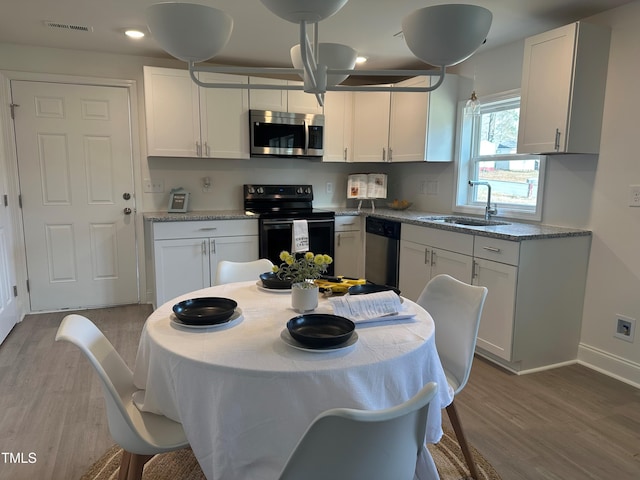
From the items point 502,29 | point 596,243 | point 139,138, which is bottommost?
point 596,243

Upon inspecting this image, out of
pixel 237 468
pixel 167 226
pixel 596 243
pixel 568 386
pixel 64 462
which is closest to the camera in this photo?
pixel 237 468

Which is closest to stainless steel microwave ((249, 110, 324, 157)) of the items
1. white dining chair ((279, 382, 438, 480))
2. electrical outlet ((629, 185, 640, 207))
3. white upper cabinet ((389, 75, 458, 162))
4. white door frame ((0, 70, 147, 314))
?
white upper cabinet ((389, 75, 458, 162))

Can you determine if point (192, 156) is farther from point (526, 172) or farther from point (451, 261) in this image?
point (526, 172)

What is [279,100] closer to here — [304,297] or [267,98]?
[267,98]

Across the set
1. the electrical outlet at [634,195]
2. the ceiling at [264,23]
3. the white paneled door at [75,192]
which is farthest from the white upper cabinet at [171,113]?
the electrical outlet at [634,195]

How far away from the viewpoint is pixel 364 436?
909mm

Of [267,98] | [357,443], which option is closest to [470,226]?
[267,98]

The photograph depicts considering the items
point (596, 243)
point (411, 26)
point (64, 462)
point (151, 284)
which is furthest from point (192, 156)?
point (596, 243)

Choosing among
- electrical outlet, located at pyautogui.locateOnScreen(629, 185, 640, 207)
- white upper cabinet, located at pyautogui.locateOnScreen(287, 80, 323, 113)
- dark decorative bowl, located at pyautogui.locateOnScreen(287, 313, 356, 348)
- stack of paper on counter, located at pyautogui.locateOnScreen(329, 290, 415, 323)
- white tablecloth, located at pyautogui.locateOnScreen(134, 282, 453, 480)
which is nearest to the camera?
white tablecloth, located at pyautogui.locateOnScreen(134, 282, 453, 480)

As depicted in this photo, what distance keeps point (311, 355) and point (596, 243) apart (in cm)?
242

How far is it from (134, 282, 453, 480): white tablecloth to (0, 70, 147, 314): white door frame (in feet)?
9.41

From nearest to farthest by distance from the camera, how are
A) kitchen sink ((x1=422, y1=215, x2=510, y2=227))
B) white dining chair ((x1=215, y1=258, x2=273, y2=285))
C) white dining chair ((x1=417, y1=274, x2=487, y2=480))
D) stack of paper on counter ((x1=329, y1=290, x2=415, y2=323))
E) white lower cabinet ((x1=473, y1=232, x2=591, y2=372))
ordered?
1. stack of paper on counter ((x1=329, y1=290, x2=415, y2=323))
2. white dining chair ((x1=417, y1=274, x2=487, y2=480))
3. white dining chair ((x1=215, y1=258, x2=273, y2=285))
4. white lower cabinet ((x1=473, y1=232, x2=591, y2=372))
5. kitchen sink ((x1=422, y1=215, x2=510, y2=227))

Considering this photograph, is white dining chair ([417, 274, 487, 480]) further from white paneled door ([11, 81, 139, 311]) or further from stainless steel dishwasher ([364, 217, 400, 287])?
white paneled door ([11, 81, 139, 311])

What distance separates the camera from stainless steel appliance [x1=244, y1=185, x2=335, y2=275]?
3.77 m
